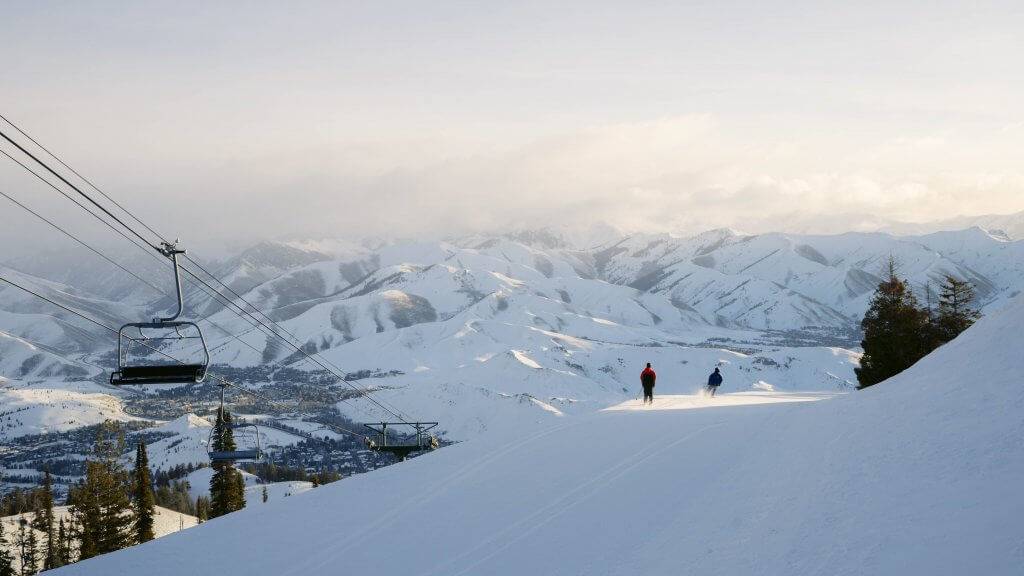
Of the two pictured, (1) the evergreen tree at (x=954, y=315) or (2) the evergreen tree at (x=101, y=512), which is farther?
(2) the evergreen tree at (x=101, y=512)

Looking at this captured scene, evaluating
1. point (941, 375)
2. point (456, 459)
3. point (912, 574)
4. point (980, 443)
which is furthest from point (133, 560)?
point (941, 375)

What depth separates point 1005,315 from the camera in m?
21.8

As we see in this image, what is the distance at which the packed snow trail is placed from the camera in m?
12.1

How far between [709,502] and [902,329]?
3403cm

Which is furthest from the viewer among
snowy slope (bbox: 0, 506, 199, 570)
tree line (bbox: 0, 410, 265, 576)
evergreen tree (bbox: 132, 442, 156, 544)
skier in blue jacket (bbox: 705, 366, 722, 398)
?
snowy slope (bbox: 0, 506, 199, 570)

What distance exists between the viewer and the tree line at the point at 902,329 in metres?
45.5

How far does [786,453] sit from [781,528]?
6.22 metres

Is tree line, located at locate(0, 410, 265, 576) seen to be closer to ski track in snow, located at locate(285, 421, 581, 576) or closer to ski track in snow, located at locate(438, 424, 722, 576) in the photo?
ski track in snow, located at locate(285, 421, 581, 576)

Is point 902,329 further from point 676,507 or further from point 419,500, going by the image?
point 419,500

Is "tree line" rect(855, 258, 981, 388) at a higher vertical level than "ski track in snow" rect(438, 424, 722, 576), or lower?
higher

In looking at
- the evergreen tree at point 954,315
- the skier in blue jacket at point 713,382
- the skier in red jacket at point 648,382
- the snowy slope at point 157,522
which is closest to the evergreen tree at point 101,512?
the skier in red jacket at point 648,382

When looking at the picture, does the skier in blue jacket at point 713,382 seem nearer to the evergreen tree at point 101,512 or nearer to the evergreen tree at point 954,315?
the evergreen tree at point 954,315

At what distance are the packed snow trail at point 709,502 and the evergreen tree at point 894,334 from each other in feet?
72.9

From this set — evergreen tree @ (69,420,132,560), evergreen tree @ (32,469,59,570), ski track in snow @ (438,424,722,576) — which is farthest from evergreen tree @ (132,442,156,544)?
ski track in snow @ (438,424,722,576)
